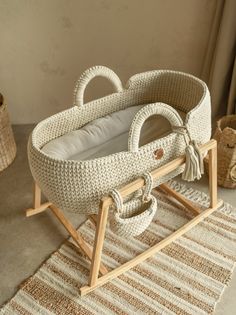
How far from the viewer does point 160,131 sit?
1.37 m

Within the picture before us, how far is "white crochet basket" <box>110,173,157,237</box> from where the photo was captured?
997 millimetres

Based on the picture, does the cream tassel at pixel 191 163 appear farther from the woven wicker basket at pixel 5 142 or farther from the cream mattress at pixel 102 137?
the woven wicker basket at pixel 5 142

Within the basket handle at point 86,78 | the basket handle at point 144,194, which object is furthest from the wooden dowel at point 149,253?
the basket handle at point 86,78

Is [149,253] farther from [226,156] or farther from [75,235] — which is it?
[226,156]

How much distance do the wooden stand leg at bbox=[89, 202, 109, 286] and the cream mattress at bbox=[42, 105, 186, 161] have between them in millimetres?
296

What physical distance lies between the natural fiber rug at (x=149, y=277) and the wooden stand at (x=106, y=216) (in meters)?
0.03

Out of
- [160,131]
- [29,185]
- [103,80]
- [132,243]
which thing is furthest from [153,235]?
[103,80]

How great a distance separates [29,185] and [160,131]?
24.4 inches

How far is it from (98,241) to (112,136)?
456 millimetres

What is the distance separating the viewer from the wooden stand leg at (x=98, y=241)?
3.25ft

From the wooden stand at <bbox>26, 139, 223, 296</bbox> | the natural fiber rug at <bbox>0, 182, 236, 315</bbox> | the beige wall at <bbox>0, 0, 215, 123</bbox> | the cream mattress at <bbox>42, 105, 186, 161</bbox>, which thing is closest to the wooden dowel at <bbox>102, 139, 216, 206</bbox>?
the wooden stand at <bbox>26, 139, 223, 296</bbox>

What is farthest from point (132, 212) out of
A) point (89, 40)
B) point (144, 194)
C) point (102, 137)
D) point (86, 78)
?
point (89, 40)

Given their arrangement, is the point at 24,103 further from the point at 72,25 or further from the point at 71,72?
the point at 72,25

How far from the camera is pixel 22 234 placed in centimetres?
134
